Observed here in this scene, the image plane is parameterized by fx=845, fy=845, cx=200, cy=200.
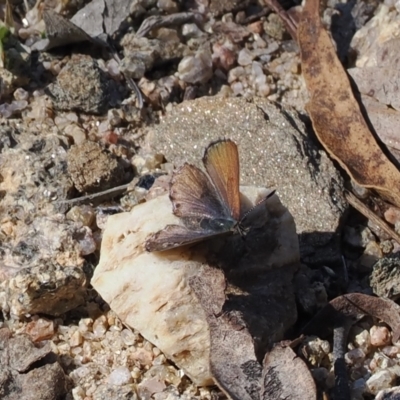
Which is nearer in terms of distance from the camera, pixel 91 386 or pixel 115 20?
pixel 91 386

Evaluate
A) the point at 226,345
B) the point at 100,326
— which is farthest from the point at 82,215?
the point at 226,345

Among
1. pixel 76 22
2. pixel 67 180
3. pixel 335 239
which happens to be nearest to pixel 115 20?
pixel 76 22

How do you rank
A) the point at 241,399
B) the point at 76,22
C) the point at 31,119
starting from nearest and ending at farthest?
the point at 241,399 → the point at 31,119 → the point at 76,22

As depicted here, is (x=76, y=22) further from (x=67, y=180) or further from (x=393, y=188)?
(x=393, y=188)

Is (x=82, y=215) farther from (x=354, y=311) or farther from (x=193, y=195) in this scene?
(x=354, y=311)

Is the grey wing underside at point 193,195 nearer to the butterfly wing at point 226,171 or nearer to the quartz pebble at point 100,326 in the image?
the butterfly wing at point 226,171

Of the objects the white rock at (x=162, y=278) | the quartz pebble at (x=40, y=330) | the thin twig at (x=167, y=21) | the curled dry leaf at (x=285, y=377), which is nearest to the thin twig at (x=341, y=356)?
the curled dry leaf at (x=285, y=377)
